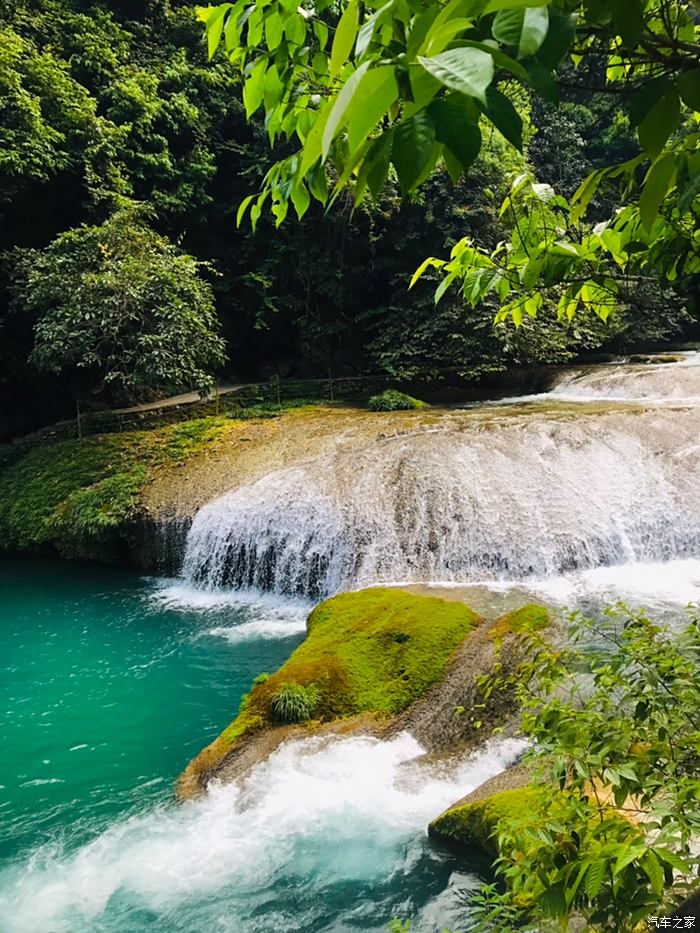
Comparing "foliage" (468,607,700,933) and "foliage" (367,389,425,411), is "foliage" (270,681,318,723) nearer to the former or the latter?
"foliage" (468,607,700,933)

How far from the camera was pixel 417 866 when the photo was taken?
168 inches

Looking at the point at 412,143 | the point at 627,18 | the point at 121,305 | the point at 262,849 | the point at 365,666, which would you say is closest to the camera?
the point at 412,143

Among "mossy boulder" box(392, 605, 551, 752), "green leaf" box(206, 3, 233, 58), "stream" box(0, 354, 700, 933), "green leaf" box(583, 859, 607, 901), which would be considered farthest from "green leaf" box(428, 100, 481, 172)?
"mossy boulder" box(392, 605, 551, 752)

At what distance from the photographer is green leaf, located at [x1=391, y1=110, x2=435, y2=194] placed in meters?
0.68

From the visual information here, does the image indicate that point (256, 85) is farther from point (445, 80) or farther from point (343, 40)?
point (445, 80)

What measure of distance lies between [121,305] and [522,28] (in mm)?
14346

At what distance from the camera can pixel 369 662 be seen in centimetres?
615

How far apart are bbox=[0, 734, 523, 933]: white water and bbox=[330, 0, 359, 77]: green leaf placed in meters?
4.61

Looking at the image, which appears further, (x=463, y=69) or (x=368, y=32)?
(x=368, y=32)

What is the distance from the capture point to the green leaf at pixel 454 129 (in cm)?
69

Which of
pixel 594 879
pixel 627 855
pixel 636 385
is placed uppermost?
pixel 636 385

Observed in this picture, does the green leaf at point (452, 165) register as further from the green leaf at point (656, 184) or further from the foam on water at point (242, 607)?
the foam on water at point (242, 607)

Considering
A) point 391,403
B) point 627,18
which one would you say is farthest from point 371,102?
point 391,403

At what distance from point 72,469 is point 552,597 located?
33.1ft
